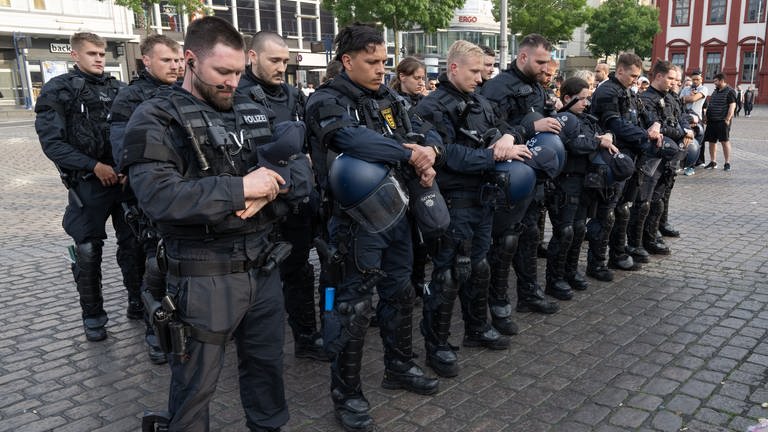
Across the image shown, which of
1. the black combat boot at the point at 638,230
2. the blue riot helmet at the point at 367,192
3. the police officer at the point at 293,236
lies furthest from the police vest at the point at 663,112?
the blue riot helmet at the point at 367,192

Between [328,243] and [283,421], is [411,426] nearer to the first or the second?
[283,421]

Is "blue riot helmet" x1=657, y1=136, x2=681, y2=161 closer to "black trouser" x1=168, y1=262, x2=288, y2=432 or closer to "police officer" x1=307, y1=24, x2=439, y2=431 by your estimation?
"police officer" x1=307, y1=24, x2=439, y2=431

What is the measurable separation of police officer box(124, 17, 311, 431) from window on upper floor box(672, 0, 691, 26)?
55664mm

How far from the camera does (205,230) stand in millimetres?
2625

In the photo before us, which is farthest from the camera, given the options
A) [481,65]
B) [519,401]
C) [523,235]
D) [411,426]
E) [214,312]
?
[523,235]

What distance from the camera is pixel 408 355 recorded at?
390 cm

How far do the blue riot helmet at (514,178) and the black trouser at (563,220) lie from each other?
1.55 meters

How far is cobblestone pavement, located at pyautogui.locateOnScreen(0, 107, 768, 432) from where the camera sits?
11.8 ft

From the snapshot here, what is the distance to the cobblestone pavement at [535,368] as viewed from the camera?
360cm

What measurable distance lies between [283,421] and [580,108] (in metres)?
4.21

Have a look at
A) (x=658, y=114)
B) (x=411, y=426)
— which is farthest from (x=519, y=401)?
(x=658, y=114)

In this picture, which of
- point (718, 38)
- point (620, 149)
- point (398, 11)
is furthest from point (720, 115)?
point (718, 38)

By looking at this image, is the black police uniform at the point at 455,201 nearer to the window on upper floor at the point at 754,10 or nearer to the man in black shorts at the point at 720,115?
the man in black shorts at the point at 720,115

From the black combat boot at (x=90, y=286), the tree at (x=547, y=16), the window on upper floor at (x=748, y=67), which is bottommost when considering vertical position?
the black combat boot at (x=90, y=286)
